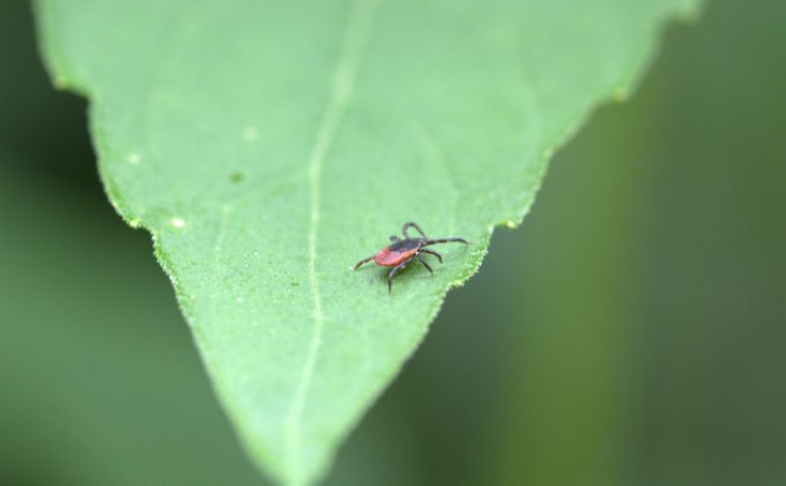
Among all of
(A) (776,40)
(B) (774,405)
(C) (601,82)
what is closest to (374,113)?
(C) (601,82)

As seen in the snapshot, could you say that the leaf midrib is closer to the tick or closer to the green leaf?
the green leaf

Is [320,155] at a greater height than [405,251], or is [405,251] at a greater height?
[320,155]

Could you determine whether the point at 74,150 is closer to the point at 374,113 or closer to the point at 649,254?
the point at 374,113

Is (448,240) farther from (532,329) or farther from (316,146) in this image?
(532,329)

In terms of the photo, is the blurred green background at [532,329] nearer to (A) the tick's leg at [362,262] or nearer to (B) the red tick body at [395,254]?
(B) the red tick body at [395,254]

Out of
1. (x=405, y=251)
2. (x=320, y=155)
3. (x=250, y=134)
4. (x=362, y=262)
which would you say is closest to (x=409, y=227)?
(x=405, y=251)

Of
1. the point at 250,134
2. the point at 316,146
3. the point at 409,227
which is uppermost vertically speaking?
the point at 250,134

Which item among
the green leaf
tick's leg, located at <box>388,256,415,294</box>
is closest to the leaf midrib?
the green leaf

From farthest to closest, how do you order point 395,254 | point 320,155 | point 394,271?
1. point 320,155
2. point 395,254
3. point 394,271

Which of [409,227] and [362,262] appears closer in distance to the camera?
[362,262]
